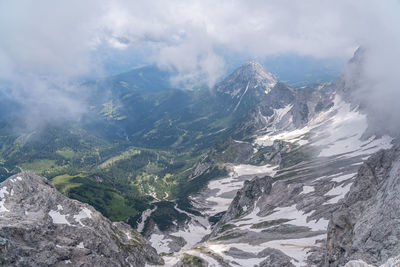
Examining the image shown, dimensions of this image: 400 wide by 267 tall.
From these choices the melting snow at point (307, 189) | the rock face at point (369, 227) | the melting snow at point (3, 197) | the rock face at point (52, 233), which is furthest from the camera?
the melting snow at point (307, 189)

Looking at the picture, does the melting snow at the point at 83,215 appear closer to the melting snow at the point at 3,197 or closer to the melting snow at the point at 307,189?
the melting snow at the point at 3,197

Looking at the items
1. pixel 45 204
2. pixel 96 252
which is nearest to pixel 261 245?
pixel 96 252

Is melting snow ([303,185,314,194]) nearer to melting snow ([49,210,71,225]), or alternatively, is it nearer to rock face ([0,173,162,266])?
rock face ([0,173,162,266])

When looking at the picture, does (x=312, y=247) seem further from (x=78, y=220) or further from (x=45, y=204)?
(x=45, y=204)

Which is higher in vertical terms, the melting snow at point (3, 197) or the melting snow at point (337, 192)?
the melting snow at point (337, 192)

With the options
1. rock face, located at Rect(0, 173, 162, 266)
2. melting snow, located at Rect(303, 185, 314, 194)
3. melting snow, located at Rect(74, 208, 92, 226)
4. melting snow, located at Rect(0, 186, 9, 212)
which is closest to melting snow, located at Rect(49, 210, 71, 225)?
rock face, located at Rect(0, 173, 162, 266)

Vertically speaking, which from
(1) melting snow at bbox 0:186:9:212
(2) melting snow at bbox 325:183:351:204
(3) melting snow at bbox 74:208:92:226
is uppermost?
(2) melting snow at bbox 325:183:351:204

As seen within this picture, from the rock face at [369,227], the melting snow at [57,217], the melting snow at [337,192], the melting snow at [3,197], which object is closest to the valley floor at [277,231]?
the melting snow at [337,192]
